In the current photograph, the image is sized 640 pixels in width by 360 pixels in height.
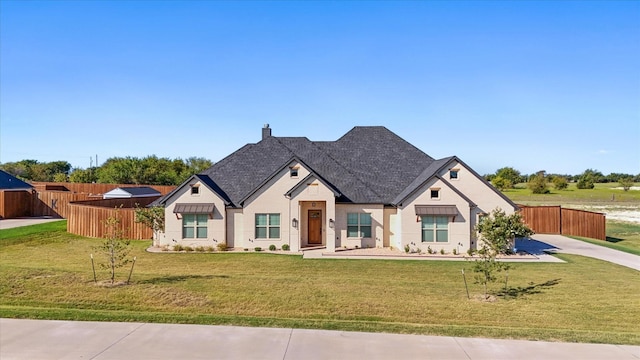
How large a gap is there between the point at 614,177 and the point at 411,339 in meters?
171

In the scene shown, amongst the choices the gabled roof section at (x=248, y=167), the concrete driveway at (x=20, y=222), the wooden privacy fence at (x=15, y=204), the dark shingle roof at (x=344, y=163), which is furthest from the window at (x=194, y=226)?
the wooden privacy fence at (x=15, y=204)

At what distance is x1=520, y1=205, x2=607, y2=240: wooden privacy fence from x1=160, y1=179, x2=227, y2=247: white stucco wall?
23.0m

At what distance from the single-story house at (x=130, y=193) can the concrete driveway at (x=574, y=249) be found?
35.5 m

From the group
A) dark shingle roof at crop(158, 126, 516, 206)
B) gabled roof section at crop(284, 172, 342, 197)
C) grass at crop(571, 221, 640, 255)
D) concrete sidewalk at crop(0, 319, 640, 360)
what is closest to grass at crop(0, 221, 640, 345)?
concrete sidewalk at crop(0, 319, 640, 360)

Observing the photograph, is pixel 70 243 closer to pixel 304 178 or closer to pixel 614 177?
pixel 304 178

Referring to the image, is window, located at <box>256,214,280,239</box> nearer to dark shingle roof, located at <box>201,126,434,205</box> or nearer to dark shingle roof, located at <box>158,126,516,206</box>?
dark shingle roof, located at <box>158,126,516,206</box>

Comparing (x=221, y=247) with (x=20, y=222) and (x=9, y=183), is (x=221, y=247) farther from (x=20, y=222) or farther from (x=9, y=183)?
(x=9, y=183)

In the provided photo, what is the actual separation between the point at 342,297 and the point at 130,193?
34.8 metres

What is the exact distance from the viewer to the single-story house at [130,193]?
3928 centimetres

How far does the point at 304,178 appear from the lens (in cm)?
2303

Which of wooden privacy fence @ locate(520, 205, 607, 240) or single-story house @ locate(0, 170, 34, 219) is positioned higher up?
single-story house @ locate(0, 170, 34, 219)

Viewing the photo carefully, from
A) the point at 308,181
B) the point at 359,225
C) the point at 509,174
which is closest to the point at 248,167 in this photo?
the point at 308,181

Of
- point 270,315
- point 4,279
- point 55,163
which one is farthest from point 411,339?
point 55,163

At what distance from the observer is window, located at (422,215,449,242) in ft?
72.9
